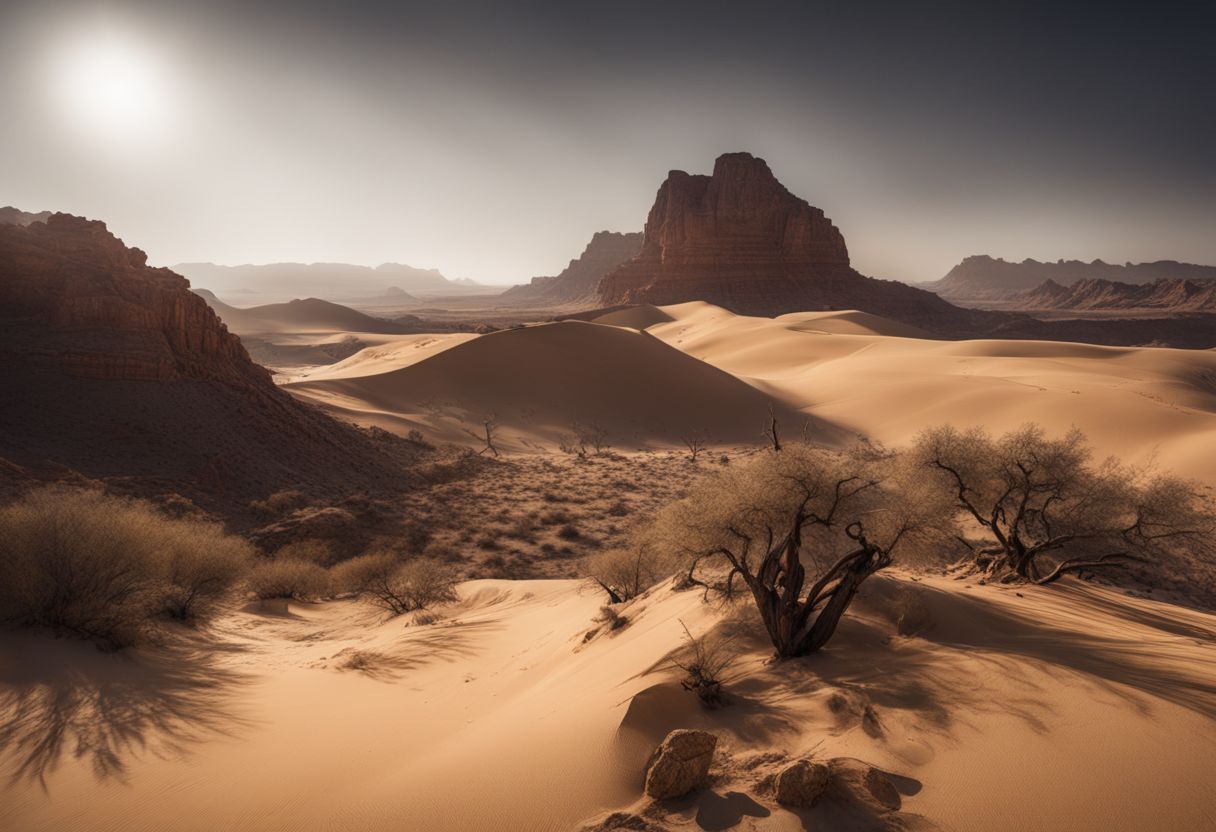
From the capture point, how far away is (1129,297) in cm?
14262

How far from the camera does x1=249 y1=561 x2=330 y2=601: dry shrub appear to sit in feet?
45.4

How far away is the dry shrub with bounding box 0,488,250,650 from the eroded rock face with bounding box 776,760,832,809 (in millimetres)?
9044

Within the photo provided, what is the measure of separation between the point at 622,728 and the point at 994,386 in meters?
36.4

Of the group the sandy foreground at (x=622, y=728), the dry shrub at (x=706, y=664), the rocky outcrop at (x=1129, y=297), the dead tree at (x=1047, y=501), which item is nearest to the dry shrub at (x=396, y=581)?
the sandy foreground at (x=622, y=728)

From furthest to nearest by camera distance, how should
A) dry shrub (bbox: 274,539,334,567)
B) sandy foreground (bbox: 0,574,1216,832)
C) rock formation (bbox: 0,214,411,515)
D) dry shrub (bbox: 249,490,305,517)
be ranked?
dry shrub (bbox: 249,490,305,517) → rock formation (bbox: 0,214,411,515) → dry shrub (bbox: 274,539,334,567) → sandy foreground (bbox: 0,574,1216,832)

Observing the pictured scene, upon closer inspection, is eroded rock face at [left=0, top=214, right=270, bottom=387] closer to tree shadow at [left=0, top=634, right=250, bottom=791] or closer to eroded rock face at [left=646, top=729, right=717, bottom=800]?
tree shadow at [left=0, top=634, right=250, bottom=791]

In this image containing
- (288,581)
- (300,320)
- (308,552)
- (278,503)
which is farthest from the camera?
(300,320)

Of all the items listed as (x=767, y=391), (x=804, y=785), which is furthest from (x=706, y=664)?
(x=767, y=391)

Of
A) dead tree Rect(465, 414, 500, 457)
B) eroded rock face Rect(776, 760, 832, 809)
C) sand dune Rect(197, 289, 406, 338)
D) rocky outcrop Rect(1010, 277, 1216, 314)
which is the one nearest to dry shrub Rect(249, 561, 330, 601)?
eroded rock face Rect(776, 760, 832, 809)

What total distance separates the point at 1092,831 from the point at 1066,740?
104 centimetres

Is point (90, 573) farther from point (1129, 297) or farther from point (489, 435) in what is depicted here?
point (1129, 297)

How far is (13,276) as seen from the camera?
20859 millimetres

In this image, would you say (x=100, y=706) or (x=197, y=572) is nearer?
(x=100, y=706)

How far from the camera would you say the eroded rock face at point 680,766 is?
4863mm
